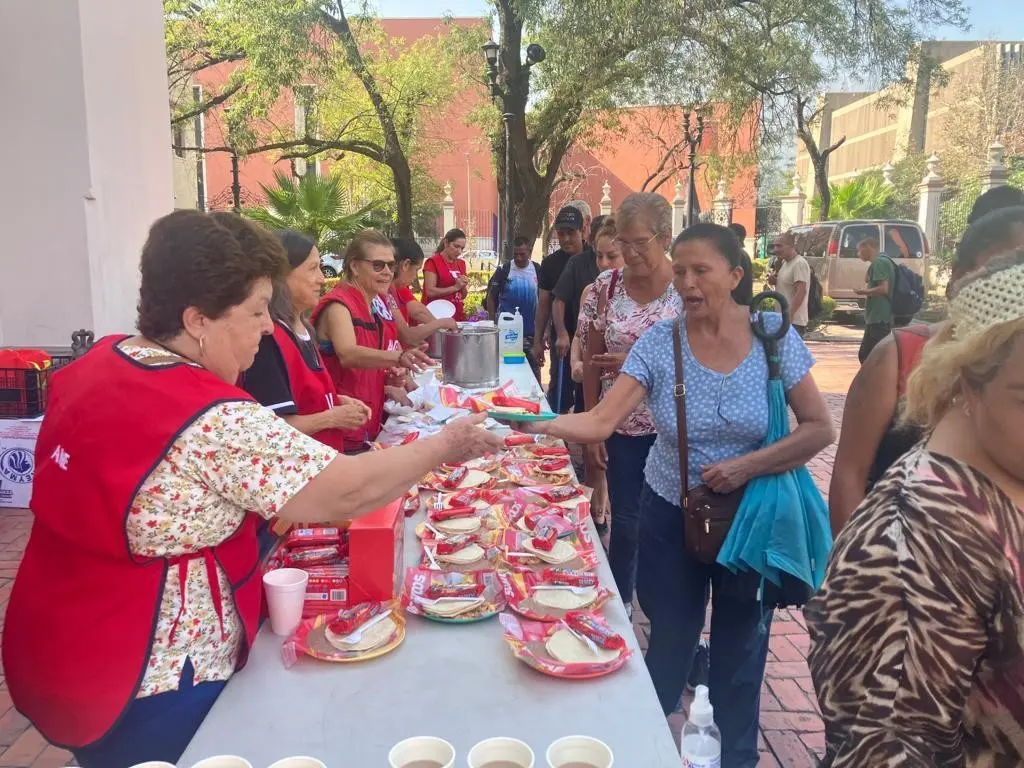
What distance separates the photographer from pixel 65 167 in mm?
4785

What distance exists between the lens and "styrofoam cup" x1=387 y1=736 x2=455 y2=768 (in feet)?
4.05

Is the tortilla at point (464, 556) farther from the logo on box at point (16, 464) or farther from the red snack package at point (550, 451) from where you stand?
the logo on box at point (16, 464)

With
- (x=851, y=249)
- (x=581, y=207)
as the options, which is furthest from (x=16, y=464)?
(x=851, y=249)

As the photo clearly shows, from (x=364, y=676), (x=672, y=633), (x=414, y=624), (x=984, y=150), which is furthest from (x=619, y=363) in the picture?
(x=984, y=150)

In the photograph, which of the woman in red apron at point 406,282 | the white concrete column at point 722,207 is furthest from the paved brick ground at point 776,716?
the white concrete column at point 722,207

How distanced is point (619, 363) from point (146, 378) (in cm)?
218

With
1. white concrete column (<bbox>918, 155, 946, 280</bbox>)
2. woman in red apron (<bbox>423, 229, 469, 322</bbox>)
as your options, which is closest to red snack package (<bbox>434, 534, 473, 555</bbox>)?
woman in red apron (<bbox>423, 229, 469, 322</bbox>)

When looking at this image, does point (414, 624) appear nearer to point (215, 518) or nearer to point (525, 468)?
point (215, 518)

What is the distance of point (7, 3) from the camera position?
460 cm

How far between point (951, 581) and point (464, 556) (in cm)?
136

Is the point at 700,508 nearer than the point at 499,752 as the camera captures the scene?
No

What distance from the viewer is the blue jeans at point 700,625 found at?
2340 millimetres

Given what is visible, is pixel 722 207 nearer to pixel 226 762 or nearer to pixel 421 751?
pixel 421 751

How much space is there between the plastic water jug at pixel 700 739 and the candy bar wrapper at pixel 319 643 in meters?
0.67
